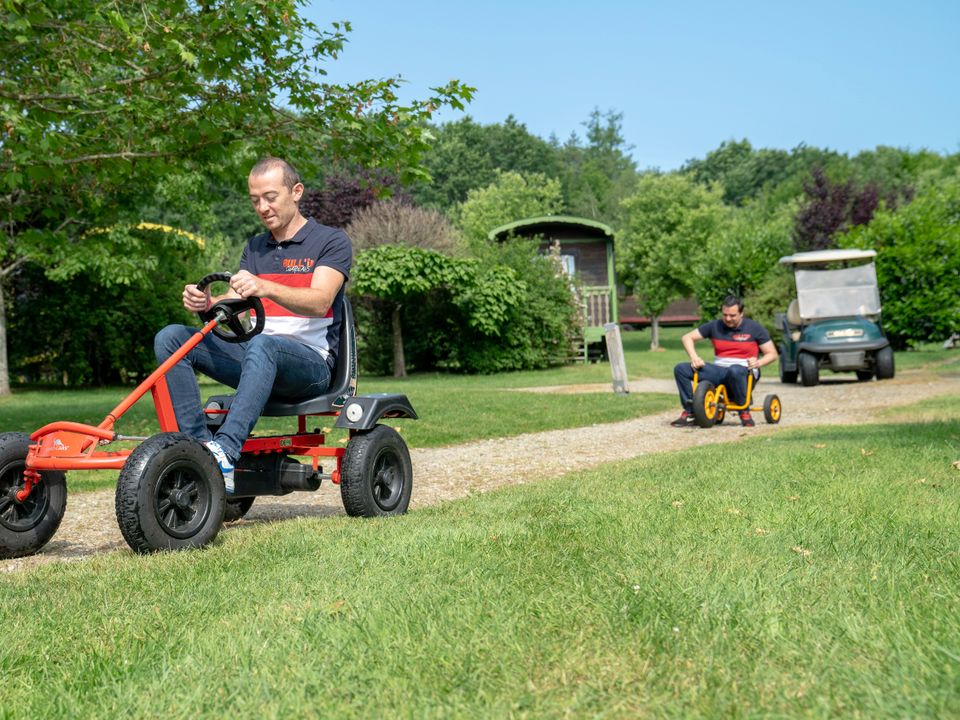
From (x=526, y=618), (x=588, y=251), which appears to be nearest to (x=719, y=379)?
(x=526, y=618)

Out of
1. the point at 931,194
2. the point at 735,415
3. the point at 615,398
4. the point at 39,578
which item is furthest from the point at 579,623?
the point at 931,194

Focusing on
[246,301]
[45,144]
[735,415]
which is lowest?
[735,415]

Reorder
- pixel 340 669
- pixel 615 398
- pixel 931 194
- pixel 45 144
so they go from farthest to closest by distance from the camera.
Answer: pixel 931 194
pixel 615 398
pixel 45 144
pixel 340 669

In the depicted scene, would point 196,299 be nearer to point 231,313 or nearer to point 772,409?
point 231,313

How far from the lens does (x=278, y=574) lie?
373 centimetres

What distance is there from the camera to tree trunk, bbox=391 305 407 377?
26016mm

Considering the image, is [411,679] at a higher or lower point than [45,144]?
lower

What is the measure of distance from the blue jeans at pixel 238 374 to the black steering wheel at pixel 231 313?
66 millimetres

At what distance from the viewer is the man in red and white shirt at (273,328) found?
4.82 metres

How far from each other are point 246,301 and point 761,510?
8.73 feet

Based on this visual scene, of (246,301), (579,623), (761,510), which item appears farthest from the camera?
(246,301)

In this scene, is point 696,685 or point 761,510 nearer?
point 696,685

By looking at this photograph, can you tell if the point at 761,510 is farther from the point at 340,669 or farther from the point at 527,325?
the point at 527,325

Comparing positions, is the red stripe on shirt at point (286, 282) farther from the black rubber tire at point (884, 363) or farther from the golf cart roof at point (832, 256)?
the golf cart roof at point (832, 256)
